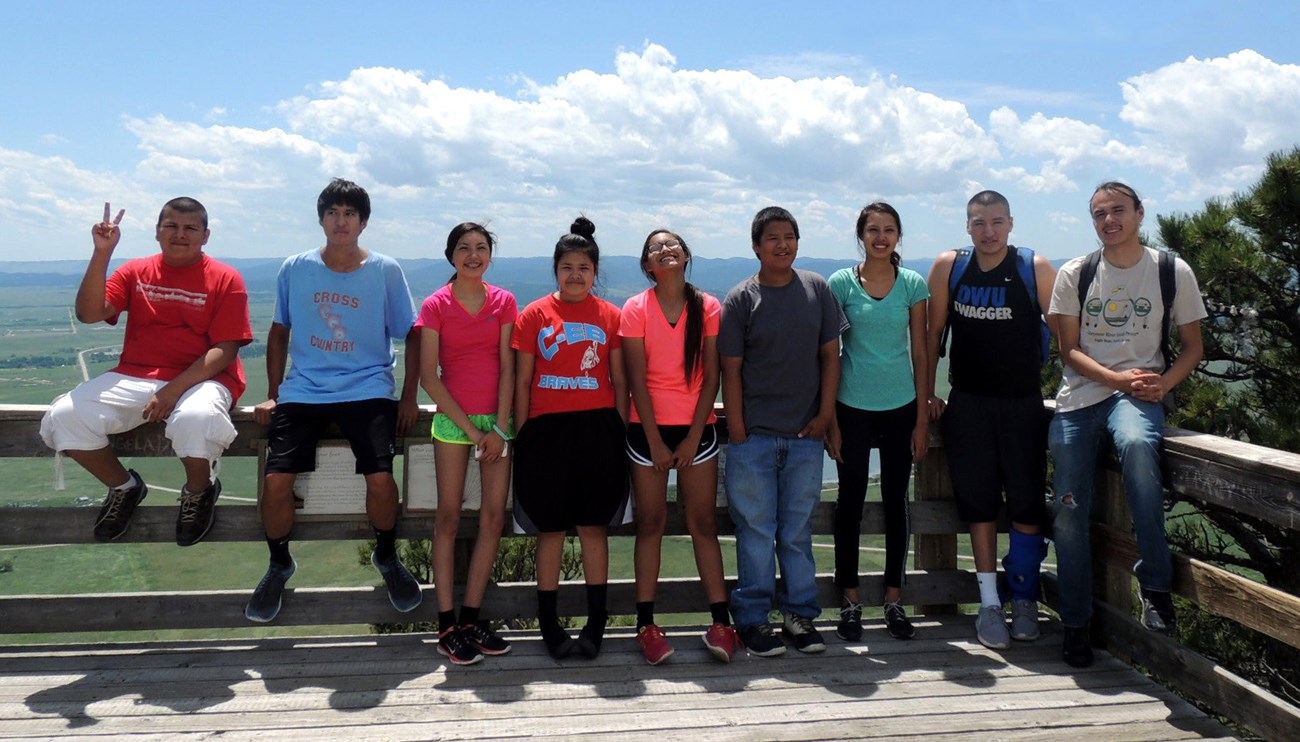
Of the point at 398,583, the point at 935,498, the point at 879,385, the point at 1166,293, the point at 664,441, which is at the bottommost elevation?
the point at 398,583

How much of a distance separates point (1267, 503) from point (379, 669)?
3.34 m

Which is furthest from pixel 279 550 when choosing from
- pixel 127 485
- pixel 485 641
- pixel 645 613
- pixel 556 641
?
pixel 645 613

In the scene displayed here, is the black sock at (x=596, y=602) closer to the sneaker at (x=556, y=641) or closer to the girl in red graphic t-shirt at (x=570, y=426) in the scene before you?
the girl in red graphic t-shirt at (x=570, y=426)

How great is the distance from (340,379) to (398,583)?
0.92m

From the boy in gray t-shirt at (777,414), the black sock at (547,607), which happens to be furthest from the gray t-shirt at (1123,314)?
the black sock at (547,607)

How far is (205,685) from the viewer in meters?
3.47

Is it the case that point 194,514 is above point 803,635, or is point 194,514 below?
above

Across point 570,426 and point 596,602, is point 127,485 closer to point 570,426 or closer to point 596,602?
point 570,426

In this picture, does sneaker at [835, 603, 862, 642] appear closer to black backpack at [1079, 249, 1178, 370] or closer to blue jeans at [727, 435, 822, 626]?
blue jeans at [727, 435, 822, 626]

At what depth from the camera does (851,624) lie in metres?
4.01

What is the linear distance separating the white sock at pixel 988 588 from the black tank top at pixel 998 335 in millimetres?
813

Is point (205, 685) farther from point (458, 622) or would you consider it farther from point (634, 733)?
point (634, 733)

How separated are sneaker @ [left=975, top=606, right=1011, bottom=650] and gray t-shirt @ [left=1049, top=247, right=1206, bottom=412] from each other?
0.95 metres

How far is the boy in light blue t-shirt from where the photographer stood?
3.80m
